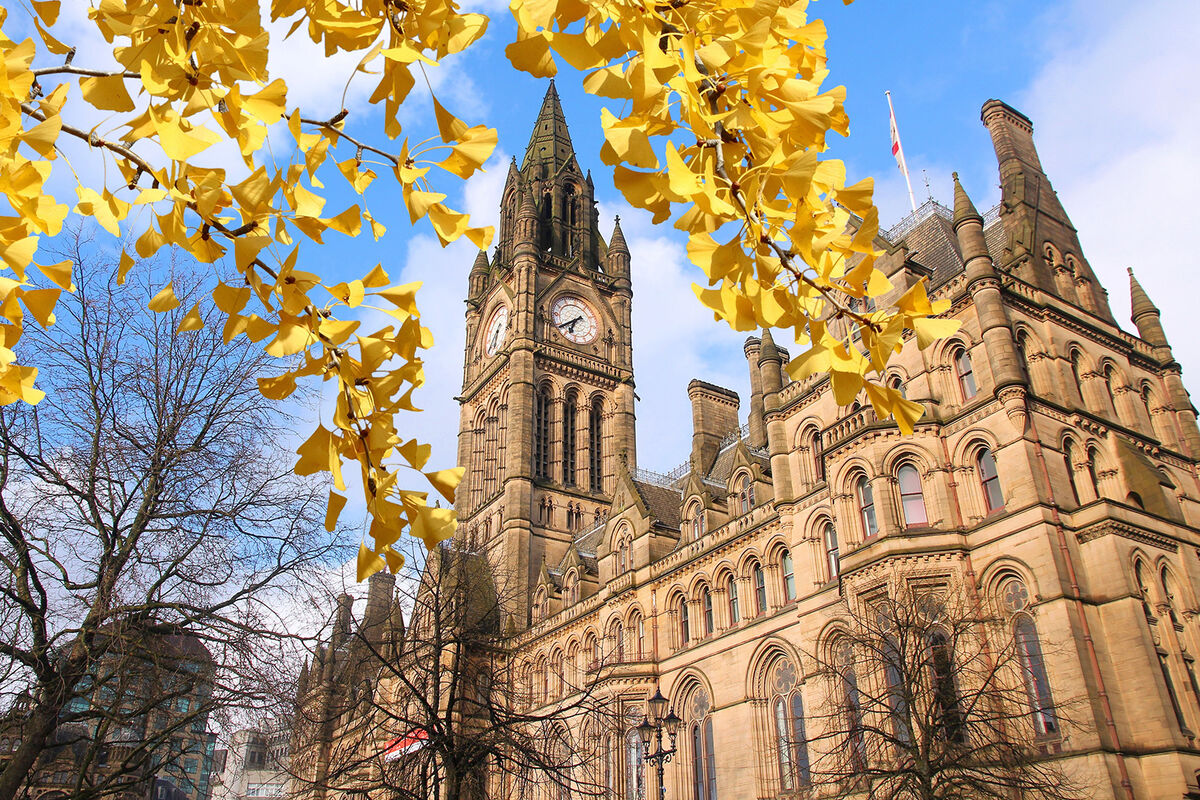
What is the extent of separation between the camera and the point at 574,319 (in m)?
57.3

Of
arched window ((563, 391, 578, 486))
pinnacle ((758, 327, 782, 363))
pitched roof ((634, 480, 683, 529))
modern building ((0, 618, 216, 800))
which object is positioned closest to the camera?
modern building ((0, 618, 216, 800))

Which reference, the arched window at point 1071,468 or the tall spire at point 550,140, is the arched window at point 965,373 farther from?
the tall spire at point 550,140

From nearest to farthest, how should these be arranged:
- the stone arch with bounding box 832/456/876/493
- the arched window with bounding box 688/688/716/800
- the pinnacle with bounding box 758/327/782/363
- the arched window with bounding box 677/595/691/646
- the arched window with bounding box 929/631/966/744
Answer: the arched window with bounding box 929/631/966/744
the stone arch with bounding box 832/456/876/493
the arched window with bounding box 688/688/716/800
the pinnacle with bounding box 758/327/782/363
the arched window with bounding box 677/595/691/646

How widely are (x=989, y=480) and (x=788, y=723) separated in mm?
9205

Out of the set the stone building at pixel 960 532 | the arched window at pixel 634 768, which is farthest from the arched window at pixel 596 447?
the arched window at pixel 634 768

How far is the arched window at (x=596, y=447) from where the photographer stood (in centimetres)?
5219

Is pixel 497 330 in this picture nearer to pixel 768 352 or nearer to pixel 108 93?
pixel 768 352

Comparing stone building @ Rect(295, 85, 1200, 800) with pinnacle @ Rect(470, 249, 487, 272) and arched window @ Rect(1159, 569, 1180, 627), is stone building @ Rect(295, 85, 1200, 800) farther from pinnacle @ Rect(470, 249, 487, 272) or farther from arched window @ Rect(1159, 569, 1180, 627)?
pinnacle @ Rect(470, 249, 487, 272)

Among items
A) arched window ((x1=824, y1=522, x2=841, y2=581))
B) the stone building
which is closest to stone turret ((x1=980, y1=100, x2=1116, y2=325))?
the stone building

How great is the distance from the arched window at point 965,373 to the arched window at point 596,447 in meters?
31.2

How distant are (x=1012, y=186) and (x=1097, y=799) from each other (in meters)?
17.9

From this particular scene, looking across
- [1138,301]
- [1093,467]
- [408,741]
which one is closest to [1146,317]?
[1138,301]

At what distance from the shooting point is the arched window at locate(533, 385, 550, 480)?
51.0 metres

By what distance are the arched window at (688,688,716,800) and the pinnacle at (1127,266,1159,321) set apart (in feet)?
61.6
